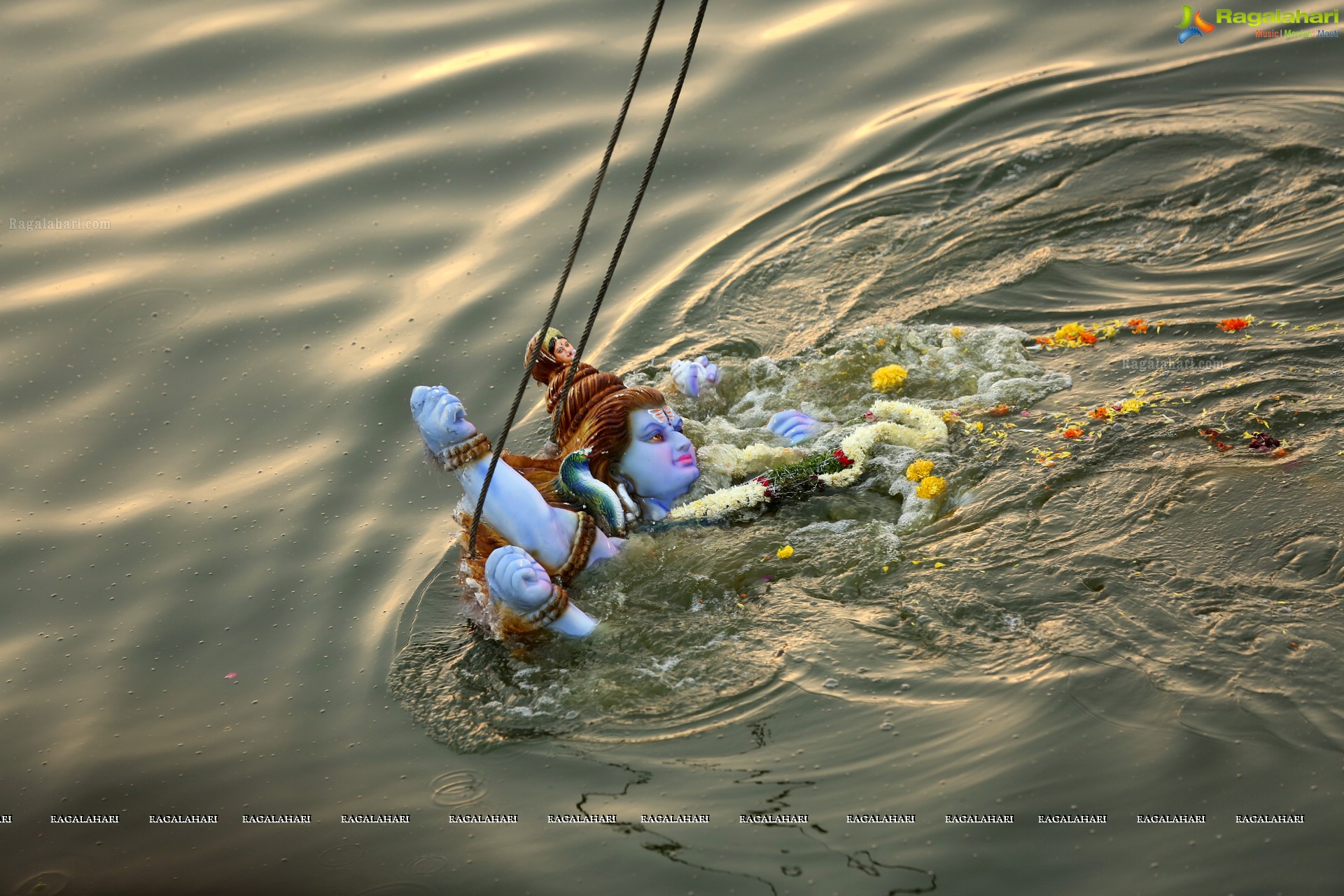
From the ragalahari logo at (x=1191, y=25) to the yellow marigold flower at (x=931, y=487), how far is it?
5007 millimetres

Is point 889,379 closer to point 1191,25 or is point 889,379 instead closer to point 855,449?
point 855,449

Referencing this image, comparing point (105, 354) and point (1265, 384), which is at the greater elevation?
point (105, 354)

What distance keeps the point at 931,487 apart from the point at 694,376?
1300 millimetres

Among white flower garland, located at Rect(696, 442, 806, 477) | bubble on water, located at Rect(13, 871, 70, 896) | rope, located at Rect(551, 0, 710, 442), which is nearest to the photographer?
rope, located at Rect(551, 0, 710, 442)

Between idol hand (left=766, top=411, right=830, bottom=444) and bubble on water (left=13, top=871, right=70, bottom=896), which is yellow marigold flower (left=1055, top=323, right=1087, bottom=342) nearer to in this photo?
idol hand (left=766, top=411, right=830, bottom=444)

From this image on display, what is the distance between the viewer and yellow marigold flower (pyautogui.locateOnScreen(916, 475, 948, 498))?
170 inches

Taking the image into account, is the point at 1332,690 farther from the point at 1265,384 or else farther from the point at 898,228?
the point at 898,228

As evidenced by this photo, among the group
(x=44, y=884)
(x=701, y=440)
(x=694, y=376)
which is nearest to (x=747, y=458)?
(x=701, y=440)

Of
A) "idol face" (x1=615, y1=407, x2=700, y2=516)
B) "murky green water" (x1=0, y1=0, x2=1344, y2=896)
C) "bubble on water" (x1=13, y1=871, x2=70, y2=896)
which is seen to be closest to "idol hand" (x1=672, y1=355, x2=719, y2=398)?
"murky green water" (x1=0, y1=0, x2=1344, y2=896)

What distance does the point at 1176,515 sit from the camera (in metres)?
3.96

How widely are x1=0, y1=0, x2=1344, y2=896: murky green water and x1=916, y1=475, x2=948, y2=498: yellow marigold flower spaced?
171 millimetres

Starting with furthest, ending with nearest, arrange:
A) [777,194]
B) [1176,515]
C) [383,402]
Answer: [777,194]
[383,402]
[1176,515]

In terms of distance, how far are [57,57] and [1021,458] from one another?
26.8 feet

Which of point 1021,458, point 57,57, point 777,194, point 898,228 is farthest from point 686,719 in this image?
point 57,57
